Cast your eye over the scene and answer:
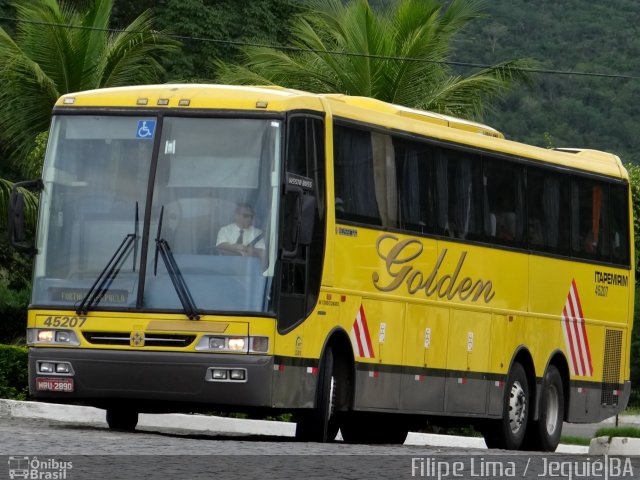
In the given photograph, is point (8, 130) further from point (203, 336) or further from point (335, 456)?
point (335, 456)

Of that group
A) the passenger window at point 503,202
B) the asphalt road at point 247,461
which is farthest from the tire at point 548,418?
the asphalt road at point 247,461

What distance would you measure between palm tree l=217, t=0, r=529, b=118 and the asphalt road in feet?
53.3

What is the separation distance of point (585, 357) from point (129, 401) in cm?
740

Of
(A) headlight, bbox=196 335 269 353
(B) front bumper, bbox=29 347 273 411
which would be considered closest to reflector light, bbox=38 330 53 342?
(B) front bumper, bbox=29 347 273 411

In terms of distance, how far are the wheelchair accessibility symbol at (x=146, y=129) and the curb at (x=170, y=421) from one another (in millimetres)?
4844

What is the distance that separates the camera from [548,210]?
1989 cm

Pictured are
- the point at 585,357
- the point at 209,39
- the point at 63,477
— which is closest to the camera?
the point at 63,477

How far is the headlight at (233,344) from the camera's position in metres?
14.7

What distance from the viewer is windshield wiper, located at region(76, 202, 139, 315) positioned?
15.0 meters

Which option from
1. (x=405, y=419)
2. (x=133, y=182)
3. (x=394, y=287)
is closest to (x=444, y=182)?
(x=394, y=287)

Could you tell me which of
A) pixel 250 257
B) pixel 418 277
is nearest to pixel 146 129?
pixel 250 257

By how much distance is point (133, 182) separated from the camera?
15148 mm

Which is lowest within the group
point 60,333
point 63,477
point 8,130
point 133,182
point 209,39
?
point 63,477

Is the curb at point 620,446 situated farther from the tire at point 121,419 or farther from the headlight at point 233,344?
the tire at point 121,419
